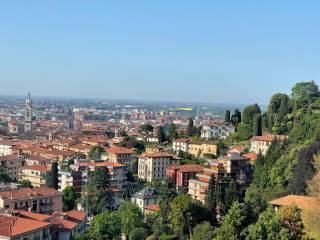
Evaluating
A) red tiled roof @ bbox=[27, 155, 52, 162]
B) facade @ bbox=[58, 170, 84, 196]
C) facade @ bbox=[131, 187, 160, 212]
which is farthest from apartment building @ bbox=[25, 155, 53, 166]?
facade @ bbox=[131, 187, 160, 212]

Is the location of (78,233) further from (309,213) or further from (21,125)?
(21,125)

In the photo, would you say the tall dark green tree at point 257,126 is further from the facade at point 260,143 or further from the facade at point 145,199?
the facade at point 145,199

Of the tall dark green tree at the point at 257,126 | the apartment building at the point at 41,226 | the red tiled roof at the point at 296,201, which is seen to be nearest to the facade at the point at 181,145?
the tall dark green tree at the point at 257,126

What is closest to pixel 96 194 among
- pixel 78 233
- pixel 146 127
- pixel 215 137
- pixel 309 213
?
pixel 78 233

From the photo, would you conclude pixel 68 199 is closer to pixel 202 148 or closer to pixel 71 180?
pixel 71 180

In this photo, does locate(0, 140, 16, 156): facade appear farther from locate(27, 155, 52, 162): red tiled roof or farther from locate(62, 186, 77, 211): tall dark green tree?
locate(62, 186, 77, 211): tall dark green tree

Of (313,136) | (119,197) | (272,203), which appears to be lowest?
(119,197)

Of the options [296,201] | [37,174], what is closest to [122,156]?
[37,174]
